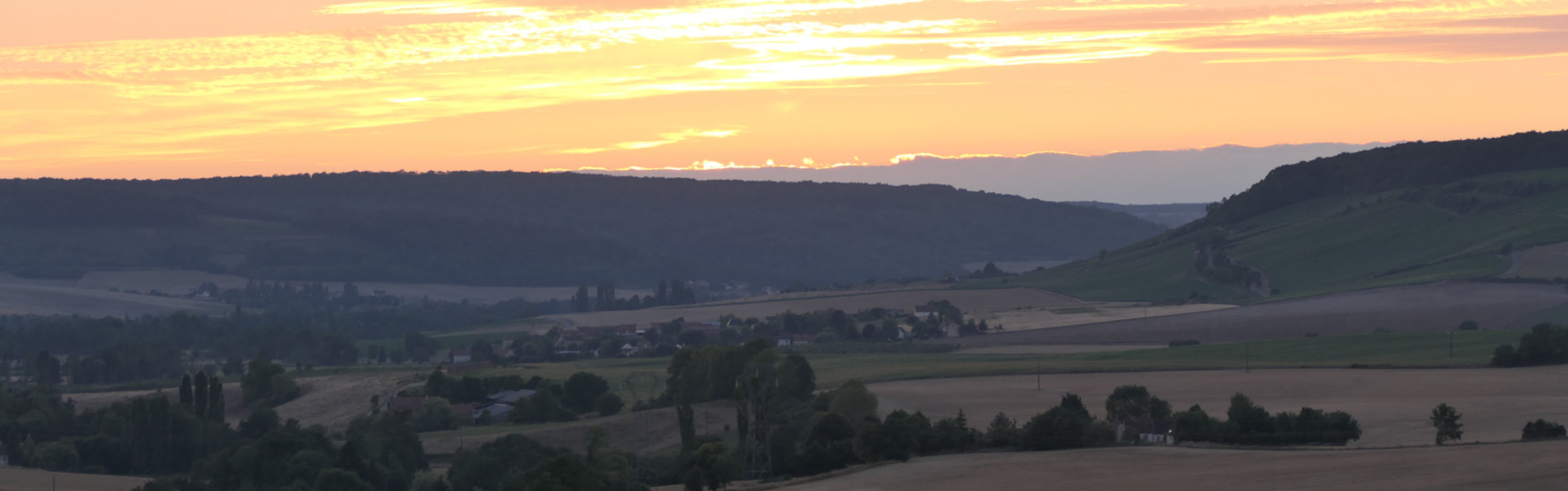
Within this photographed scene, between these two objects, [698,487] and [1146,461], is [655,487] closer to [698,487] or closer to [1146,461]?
[698,487]

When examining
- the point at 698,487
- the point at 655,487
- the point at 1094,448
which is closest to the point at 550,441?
the point at 655,487

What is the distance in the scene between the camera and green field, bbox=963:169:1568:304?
521 ft

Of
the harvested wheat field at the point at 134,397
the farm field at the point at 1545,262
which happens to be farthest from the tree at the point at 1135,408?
the farm field at the point at 1545,262

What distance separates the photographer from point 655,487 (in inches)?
2685

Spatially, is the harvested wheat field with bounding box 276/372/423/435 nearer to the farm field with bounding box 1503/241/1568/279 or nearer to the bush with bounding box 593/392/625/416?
the bush with bounding box 593/392/625/416

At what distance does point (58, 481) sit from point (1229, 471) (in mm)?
54285

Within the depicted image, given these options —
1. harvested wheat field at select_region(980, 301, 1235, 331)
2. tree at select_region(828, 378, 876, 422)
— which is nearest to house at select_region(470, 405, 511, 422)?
tree at select_region(828, 378, 876, 422)

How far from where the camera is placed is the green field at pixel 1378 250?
521 ft

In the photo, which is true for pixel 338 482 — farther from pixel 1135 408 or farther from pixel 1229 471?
pixel 1229 471

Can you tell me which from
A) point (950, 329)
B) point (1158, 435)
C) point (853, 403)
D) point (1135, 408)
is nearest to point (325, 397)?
point (853, 403)

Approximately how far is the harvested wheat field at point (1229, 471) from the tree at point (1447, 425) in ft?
11.0

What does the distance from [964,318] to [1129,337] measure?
31760 millimetres

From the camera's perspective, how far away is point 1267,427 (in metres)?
62.9

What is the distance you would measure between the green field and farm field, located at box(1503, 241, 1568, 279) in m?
1.92
